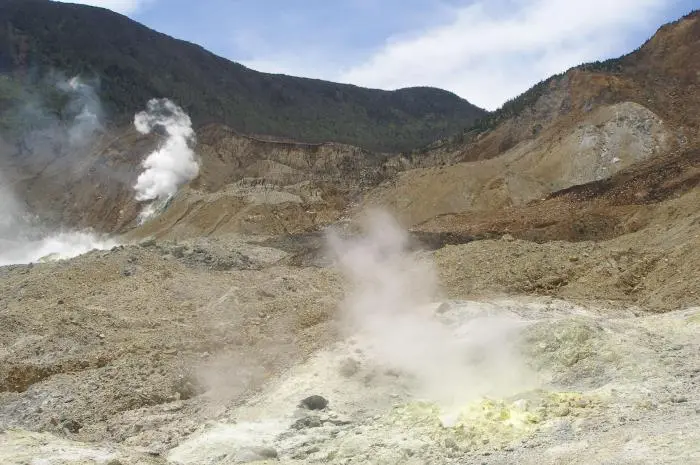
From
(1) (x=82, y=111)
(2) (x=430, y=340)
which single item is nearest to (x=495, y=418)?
(2) (x=430, y=340)

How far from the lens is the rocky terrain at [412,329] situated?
6469mm

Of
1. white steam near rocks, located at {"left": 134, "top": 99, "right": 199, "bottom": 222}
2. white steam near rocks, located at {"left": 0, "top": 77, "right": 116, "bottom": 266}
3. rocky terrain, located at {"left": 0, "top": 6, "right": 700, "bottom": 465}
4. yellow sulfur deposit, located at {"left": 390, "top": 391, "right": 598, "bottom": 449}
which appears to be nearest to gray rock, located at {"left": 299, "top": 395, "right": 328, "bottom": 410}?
rocky terrain, located at {"left": 0, "top": 6, "right": 700, "bottom": 465}

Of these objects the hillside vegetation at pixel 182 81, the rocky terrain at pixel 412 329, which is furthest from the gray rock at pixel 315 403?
the hillside vegetation at pixel 182 81

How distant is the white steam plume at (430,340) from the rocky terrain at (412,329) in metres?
0.04

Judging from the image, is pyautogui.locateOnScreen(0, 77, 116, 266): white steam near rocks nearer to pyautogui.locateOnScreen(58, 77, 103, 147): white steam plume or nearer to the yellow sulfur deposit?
pyautogui.locateOnScreen(58, 77, 103, 147): white steam plume

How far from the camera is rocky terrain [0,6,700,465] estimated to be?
6.47m

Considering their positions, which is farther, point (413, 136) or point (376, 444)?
point (413, 136)

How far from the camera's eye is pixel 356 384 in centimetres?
828

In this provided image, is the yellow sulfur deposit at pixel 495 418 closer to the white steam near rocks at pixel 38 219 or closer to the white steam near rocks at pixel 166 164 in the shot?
the white steam near rocks at pixel 38 219

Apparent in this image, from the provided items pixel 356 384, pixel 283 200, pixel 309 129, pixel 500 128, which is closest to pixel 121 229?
pixel 283 200

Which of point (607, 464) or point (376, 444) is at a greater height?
point (376, 444)

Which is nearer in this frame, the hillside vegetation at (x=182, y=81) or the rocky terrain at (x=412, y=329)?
the rocky terrain at (x=412, y=329)

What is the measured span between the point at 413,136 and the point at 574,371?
57.7 meters

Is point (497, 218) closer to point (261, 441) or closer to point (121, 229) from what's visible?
point (261, 441)
